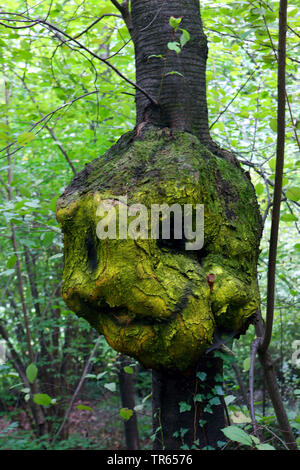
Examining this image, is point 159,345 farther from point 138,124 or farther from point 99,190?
point 138,124

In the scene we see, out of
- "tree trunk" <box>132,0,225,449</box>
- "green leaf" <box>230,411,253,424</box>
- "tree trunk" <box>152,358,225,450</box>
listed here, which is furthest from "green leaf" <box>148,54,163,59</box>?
"green leaf" <box>230,411,253,424</box>

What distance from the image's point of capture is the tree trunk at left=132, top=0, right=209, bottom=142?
1601mm

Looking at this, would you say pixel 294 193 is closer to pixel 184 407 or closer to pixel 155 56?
pixel 155 56

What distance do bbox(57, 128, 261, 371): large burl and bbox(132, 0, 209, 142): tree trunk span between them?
137 millimetres

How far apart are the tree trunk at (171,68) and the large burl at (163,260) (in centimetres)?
14

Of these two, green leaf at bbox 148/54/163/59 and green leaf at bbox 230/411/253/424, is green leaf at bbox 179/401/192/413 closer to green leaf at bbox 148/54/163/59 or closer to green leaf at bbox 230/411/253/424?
green leaf at bbox 230/411/253/424

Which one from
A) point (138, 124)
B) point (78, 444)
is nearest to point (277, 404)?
point (138, 124)

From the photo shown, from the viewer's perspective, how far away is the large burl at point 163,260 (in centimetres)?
121

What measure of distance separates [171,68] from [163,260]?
0.85 meters

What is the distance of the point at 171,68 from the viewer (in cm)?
160

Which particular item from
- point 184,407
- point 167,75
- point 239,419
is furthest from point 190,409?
point 167,75

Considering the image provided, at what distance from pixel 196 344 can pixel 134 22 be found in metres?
1.42

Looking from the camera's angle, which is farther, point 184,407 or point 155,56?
point 155,56

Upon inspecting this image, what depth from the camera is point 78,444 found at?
5.59 m
